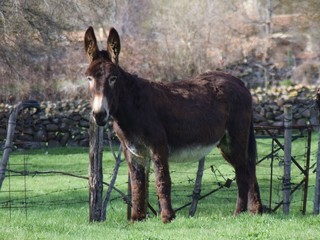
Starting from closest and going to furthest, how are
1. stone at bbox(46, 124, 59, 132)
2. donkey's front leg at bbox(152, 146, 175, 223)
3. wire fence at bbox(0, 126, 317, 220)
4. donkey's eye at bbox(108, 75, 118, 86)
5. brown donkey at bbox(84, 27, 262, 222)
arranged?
donkey's eye at bbox(108, 75, 118, 86) < brown donkey at bbox(84, 27, 262, 222) < donkey's front leg at bbox(152, 146, 175, 223) < wire fence at bbox(0, 126, 317, 220) < stone at bbox(46, 124, 59, 132)

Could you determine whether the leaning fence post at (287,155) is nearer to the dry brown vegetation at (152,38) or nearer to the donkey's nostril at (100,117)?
the donkey's nostril at (100,117)

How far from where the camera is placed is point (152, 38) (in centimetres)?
4416

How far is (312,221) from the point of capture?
30.8 feet

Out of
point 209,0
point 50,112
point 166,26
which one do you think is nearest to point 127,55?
point 166,26

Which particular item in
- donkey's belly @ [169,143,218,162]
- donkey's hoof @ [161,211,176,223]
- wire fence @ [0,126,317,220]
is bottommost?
wire fence @ [0,126,317,220]

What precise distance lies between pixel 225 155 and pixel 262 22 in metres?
45.3

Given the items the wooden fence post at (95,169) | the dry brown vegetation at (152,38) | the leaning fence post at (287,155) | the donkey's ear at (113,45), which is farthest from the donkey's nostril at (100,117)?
the dry brown vegetation at (152,38)

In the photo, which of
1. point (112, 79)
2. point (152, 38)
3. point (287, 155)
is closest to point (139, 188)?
point (112, 79)

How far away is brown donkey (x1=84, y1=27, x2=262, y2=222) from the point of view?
9.45 m

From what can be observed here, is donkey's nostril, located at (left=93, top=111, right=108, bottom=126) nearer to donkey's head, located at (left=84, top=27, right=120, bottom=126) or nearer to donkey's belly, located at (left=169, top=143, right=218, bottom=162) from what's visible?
donkey's head, located at (left=84, top=27, right=120, bottom=126)

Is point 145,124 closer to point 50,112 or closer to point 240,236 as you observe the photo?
point 240,236

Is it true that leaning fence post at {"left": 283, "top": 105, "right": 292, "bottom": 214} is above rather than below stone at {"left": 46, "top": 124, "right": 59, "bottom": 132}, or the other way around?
below

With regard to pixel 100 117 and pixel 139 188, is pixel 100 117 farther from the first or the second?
pixel 139 188

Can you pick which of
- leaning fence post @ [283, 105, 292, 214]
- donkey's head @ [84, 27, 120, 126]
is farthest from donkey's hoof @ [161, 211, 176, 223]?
leaning fence post @ [283, 105, 292, 214]
